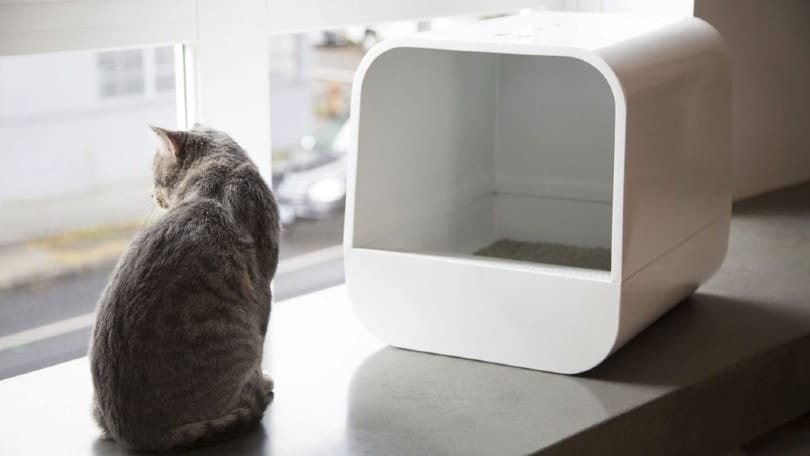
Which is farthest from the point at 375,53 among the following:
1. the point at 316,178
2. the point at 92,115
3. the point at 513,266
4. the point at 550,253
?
the point at 316,178

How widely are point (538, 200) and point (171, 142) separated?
30.9 inches

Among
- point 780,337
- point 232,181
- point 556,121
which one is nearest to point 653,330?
point 780,337

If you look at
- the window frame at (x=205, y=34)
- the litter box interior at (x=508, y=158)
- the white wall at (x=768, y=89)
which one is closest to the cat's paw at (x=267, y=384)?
the litter box interior at (x=508, y=158)

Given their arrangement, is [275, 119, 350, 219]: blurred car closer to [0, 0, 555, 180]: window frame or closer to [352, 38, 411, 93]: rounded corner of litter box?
[0, 0, 555, 180]: window frame

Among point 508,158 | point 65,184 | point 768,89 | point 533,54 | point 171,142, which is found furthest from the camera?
point 768,89

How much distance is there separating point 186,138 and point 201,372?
285 mm

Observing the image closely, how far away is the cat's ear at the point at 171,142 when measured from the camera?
1315 mm

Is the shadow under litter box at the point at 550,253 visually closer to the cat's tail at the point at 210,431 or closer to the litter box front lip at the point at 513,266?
the litter box front lip at the point at 513,266

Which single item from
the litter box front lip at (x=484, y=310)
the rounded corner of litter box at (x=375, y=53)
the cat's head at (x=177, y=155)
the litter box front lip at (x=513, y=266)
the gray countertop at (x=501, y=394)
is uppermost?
the rounded corner of litter box at (x=375, y=53)

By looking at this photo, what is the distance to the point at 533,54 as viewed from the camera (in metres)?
1.44

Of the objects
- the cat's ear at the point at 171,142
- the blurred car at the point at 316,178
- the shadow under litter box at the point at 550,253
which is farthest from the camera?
the blurred car at the point at 316,178

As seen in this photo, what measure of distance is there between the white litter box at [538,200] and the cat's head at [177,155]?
21 centimetres

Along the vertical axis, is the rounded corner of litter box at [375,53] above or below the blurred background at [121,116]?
above

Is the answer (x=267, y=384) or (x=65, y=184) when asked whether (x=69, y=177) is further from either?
(x=267, y=384)
